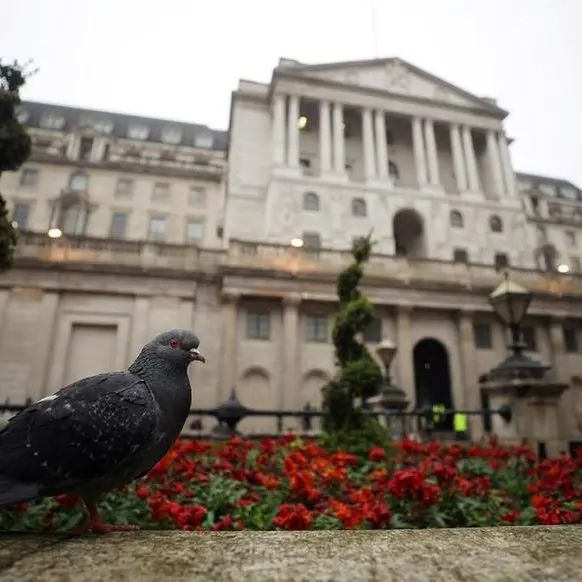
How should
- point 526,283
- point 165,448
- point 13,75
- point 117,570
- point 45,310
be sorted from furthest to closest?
point 526,283 < point 45,310 < point 13,75 < point 165,448 < point 117,570

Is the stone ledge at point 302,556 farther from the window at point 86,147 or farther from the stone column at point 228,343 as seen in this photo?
the window at point 86,147

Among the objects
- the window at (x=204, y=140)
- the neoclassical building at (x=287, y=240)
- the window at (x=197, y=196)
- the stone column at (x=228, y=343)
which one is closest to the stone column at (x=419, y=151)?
the neoclassical building at (x=287, y=240)

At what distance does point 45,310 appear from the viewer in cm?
2002

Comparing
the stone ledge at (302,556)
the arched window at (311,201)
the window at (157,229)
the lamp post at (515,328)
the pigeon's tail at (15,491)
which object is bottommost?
the stone ledge at (302,556)

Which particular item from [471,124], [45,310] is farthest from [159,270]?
[471,124]

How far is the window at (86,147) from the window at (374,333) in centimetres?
4002

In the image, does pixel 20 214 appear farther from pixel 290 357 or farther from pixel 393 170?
pixel 393 170

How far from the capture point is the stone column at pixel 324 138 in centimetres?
3278

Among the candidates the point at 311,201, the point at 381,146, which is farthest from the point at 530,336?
the point at 381,146

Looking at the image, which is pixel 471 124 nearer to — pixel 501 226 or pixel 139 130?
pixel 501 226

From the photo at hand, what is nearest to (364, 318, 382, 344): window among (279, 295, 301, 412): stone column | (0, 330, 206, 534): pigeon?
(279, 295, 301, 412): stone column

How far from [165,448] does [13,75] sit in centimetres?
1400

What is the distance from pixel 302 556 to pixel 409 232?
119ft

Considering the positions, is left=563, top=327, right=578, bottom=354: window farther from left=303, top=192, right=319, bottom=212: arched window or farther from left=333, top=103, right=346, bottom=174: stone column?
left=333, top=103, right=346, bottom=174: stone column
